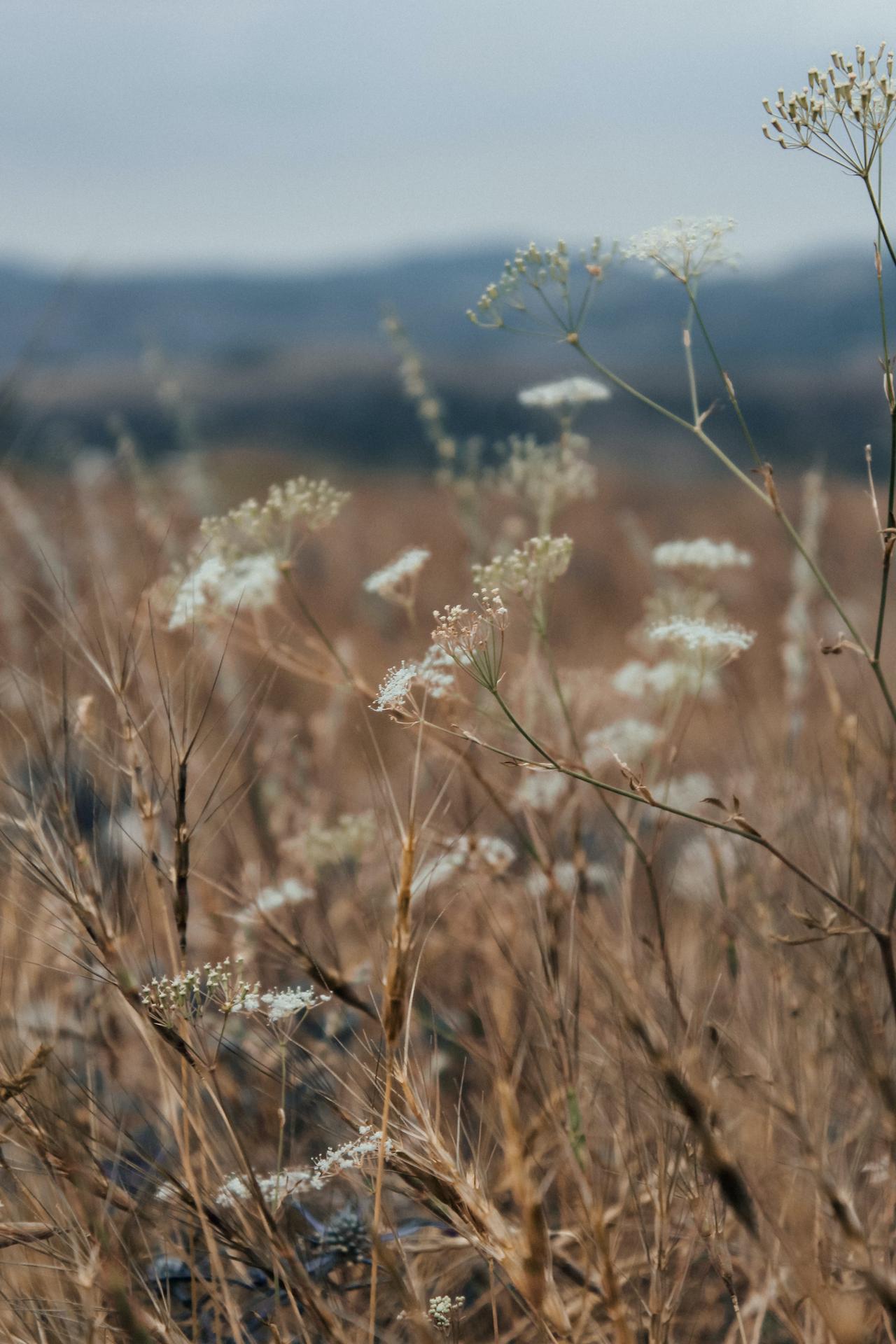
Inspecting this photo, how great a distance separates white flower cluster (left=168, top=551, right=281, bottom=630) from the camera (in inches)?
83.4

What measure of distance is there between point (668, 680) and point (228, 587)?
4.19ft

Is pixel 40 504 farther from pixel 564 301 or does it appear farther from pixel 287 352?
pixel 287 352

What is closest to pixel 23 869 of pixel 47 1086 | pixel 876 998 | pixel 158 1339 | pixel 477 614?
pixel 47 1086

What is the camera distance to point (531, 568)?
186 centimetres

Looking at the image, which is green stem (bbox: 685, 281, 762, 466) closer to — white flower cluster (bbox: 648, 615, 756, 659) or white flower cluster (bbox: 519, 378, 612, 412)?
white flower cluster (bbox: 648, 615, 756, 659)

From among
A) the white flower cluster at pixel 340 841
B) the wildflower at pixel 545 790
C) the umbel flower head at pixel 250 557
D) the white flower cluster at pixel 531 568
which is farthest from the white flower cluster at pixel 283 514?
the wildflower at pixel 545 790

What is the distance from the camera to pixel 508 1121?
0.91 meters

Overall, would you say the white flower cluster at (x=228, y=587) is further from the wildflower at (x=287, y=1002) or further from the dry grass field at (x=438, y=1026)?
the wildflower at (x=287, y=1002)

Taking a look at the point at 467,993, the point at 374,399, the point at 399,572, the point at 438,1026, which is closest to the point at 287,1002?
the point at 438,1026

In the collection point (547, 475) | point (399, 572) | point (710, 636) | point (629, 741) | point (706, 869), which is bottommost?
point (706, 869)

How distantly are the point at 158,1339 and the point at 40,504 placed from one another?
16001mm

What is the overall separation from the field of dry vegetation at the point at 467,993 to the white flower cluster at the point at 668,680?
0.06ft

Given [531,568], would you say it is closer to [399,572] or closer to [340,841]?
[399,572]

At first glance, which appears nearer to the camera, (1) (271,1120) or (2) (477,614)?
(2) (477,614)
